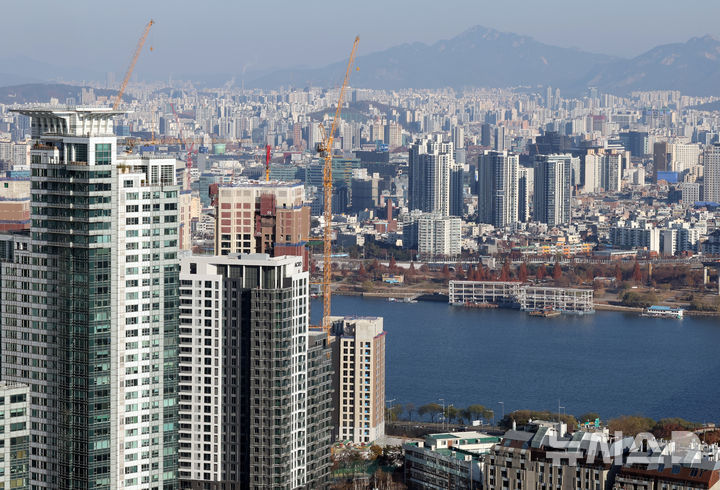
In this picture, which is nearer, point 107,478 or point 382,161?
point 107,478

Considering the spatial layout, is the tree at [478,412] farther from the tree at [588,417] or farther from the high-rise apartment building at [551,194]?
the high-rise apartment building at [551,194]

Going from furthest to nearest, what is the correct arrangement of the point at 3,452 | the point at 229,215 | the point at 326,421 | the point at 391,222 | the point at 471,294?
1. the point at 391,222
2. the point at 471,294
3. the point at 229,215
4. the point at 326,421
5. the point at 3,452

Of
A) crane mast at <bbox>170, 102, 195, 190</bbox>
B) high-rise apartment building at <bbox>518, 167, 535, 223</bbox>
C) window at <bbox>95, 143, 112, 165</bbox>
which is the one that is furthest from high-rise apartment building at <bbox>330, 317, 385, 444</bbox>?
high-rise apartment building at <bbox>518, 167, 535, 223</bbox>

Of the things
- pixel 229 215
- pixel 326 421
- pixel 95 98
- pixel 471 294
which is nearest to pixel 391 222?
pixel 471 294

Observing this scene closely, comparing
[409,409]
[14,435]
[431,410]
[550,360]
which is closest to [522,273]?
[550,360]

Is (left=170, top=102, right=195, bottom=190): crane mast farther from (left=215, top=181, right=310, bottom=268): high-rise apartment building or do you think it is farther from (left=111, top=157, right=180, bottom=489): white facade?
(left=111, top=157, right=180, bottom=489): white facade

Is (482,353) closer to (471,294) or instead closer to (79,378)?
(471,294)

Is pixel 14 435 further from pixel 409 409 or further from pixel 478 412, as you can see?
pixel 409 409
